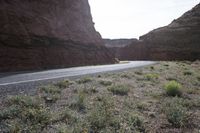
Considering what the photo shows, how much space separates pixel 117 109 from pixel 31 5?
27.6m

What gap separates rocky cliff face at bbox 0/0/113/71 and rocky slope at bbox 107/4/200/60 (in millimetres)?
39611

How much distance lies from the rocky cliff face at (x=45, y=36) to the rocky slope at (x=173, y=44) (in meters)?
39.6

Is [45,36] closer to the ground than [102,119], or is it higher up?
higher up

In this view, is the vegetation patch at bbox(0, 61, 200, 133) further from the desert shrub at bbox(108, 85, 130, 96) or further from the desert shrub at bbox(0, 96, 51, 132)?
the desert shrub at bbox(108, 85, 130, 96)

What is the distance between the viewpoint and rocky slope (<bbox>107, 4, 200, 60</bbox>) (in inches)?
3034

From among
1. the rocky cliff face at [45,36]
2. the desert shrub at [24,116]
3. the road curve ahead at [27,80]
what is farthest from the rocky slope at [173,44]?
the desert shrub at [24,116]

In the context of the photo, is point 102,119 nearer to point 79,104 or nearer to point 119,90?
point 79,104

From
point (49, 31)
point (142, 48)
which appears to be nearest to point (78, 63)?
point (49, 31)

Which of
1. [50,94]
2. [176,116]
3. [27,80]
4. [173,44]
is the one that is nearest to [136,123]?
[176,116]

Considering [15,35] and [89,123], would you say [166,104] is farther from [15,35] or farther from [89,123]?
[15,35]

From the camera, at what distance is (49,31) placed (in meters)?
32.5

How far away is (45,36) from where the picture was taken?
103 feet

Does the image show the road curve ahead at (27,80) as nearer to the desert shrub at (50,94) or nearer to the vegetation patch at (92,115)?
the desert shrub at (50,94)

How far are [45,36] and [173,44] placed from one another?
59763mm
